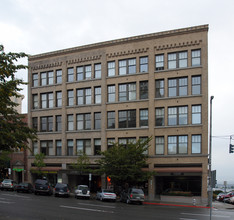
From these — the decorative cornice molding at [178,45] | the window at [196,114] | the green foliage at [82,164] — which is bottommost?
the green foliage at [82,164]

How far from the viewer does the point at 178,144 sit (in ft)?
125

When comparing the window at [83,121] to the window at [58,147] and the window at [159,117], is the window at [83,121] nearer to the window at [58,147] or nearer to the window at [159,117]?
the window at [58,147]

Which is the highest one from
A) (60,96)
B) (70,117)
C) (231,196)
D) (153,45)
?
(153,45)

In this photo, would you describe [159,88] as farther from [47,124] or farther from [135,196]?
[47,124]

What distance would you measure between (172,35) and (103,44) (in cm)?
967

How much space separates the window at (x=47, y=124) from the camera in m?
47.6

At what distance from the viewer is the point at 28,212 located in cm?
2055

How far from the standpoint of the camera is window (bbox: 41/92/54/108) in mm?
47938

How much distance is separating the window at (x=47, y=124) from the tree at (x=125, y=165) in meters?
14.8

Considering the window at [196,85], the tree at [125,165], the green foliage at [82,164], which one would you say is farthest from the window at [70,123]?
the window at [196,85]

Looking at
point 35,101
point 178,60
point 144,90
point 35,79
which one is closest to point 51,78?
point 35,79

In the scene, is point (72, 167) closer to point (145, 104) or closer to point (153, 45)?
point (145, 104)

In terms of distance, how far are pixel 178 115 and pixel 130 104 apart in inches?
252

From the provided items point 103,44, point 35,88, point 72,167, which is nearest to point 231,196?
point 72,167
